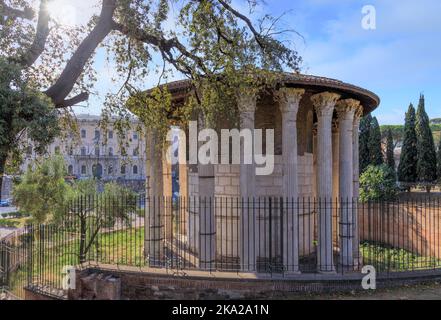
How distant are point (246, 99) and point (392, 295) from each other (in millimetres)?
5531

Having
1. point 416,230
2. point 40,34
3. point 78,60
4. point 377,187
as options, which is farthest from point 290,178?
point 377,187

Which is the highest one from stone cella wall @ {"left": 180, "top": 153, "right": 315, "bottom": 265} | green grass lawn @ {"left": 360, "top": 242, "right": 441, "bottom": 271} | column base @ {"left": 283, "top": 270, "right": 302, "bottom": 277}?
stone cella wall @ {"left": 180, "top": 153, "right": 315, "bottom": 265}

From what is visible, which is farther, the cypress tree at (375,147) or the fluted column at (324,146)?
the cypress tree at (375,147)

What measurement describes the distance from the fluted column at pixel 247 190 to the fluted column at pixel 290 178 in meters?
0.85

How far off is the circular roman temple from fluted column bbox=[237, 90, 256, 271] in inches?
1.0

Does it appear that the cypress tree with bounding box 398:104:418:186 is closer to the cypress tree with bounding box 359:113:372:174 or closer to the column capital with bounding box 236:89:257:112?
the cypress tree with bounding box 359:113:372:174

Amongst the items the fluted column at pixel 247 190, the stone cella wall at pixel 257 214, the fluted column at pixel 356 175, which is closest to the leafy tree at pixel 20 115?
the fluted column at pixel 247 190

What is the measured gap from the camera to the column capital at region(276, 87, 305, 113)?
9015 mm

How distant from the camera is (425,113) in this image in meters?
Result: 29.7

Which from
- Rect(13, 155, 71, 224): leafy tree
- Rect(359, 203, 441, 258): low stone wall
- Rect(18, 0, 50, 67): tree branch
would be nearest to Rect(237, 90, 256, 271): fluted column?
Rect(18, 0, 50, 67): tree branch

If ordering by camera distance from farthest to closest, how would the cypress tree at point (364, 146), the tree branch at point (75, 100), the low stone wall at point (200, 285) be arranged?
1. the cypress tree at point (364, 146)
2. the low stone wall at point (200, 285)
3. the tree branch at point (75, 100)

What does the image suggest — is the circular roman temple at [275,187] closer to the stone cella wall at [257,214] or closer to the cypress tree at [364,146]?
the stone cella wall at [257,214]

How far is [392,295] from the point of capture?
7512mm

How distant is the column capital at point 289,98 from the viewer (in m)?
9.01
